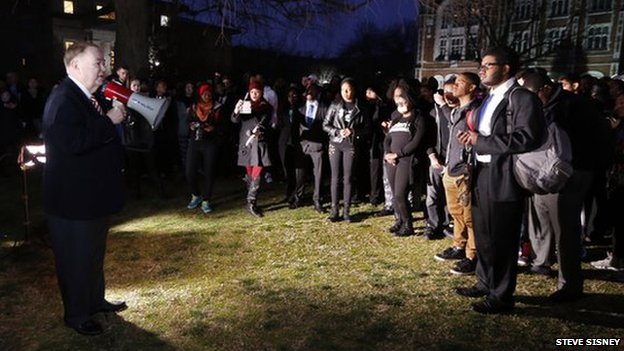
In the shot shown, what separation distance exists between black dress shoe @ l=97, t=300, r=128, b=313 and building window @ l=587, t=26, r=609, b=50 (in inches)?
1925

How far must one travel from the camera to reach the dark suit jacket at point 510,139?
3748 mm

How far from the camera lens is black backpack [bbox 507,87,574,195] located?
13.1 ft

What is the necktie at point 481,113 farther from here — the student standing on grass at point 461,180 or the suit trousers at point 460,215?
the suit trousers at point 460,215

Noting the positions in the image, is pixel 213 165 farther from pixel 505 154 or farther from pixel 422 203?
pixel 505 154

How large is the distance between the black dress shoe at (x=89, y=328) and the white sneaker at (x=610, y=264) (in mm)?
5205

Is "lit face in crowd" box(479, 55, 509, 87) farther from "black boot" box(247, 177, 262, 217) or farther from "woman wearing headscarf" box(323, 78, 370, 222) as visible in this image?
"black boot" box(247, 177, 262, 217)

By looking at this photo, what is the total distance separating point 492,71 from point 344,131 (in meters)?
3.42

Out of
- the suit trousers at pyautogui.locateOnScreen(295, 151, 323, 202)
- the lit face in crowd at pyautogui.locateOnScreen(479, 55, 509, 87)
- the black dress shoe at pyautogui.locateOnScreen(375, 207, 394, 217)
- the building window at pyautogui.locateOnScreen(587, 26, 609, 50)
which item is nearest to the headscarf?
the suit trousers at pyautogui.locateOnScreen(295, 151, 323, 202)

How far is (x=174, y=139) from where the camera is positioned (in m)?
11.0

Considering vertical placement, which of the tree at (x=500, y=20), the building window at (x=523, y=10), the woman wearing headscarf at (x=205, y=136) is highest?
the building window at (x=523, y=10)

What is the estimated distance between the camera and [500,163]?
3.98 m

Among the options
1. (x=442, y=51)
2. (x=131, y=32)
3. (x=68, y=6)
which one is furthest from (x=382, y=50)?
(x=131, y=32)

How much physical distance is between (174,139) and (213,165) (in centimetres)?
322

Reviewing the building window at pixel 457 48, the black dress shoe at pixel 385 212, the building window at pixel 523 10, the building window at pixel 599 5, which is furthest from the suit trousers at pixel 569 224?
the building window at pixel 457 48
